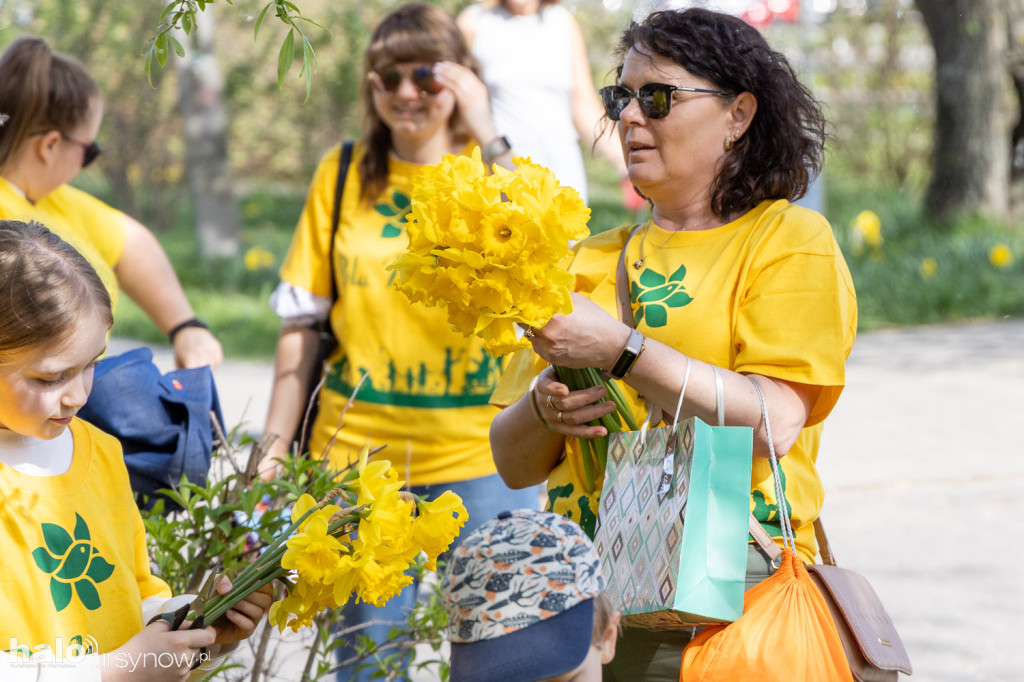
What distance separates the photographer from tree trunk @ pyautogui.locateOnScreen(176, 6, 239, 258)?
11.9m

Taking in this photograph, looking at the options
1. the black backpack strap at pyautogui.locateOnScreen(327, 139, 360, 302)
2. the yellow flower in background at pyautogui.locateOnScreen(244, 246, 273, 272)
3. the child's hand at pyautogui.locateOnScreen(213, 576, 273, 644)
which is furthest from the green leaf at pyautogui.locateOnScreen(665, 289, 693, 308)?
the yellow flower in background at pyautogui.locateOnScreen(244, 246, 273, 272)

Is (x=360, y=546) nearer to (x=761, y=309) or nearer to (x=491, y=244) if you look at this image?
(x=491, y=244)

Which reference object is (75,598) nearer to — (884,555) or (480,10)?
(480,10)

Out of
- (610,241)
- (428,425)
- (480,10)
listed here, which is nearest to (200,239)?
(480,10)

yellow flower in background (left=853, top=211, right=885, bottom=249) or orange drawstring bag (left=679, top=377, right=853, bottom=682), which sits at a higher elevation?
orange drawstring bag (left=679, top=377, right=853, bottom=682)

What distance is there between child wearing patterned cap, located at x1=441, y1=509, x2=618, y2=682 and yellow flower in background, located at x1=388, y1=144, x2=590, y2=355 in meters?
0.36

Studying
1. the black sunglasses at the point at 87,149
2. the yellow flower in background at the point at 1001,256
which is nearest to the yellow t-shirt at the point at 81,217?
the black sunglasses at the point at 87,149

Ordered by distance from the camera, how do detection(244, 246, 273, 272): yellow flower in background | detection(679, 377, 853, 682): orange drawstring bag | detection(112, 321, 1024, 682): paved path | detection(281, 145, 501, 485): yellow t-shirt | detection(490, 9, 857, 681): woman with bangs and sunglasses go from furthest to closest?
detection(244, 246, 273, 272): yellow flower in background
detection(112, 321, 1024, 682): paved path
detection(281, 145, 501, 485): yellow t-shirt
detection(490, 9, 857, 681): woman with bangs and sunglasses
detection(679, 377, 853, 682): orange drawstring bag

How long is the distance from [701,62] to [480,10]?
9.17 feet

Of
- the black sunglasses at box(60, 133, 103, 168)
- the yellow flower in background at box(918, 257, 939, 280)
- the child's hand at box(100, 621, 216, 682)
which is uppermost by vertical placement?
the black sunglasses at box(60, 133, 103, 168)

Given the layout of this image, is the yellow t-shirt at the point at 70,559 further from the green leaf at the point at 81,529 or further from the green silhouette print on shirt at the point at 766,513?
the green silhouette print on shirt at the point at 766,513

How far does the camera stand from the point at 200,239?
41.1 feet

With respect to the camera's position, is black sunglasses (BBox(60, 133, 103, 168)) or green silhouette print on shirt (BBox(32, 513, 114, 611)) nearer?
green silhouette print on shirt (BBox(32, 513, 114, 611))

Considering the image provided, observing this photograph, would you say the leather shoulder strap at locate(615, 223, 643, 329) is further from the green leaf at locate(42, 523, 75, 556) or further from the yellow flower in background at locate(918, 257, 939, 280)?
the yellow flower in background at locate(918, 257, 939, 280)
